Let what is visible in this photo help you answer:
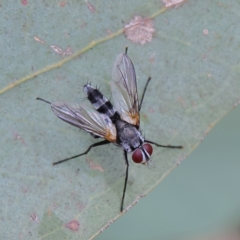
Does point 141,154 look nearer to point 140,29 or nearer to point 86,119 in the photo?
point 86,119

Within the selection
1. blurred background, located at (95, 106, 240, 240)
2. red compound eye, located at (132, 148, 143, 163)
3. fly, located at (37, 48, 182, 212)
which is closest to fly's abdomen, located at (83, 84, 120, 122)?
fly, located at (37, 48, 182, 212)

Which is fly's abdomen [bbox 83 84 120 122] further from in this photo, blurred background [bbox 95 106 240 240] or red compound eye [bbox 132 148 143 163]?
blurred background [bbox 95 106 240 240]

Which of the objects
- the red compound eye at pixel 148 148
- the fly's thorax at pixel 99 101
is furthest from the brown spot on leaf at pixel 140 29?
the red compound eye at pixel 148 148

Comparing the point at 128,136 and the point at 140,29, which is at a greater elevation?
the point at 140,29

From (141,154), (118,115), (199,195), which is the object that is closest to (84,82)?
(118,115)

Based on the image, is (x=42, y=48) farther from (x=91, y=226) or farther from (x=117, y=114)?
(x=91, y=226)

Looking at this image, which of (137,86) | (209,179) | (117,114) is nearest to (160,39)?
(137,86)

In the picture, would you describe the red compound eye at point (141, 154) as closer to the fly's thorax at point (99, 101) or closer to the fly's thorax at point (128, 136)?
the fly's thorax at point (128, 136)
